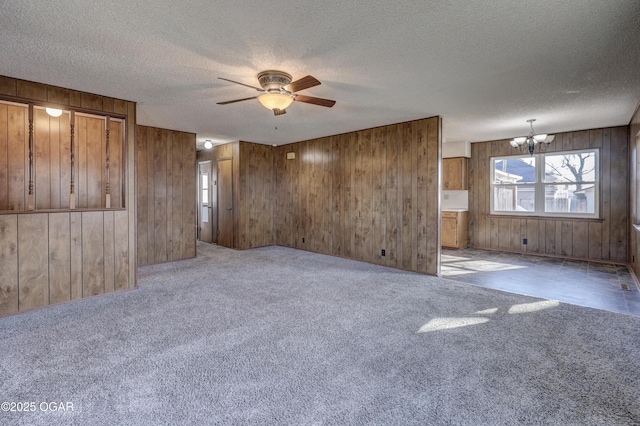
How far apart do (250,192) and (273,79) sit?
4562 mm

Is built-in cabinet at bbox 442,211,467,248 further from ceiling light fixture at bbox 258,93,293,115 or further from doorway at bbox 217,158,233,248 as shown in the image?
ceiling light fixture at bbox 258,93,293,115

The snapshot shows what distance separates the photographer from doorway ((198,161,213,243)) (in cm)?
816

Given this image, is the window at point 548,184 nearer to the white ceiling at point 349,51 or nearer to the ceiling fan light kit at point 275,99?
the white ceiling at point 349,51

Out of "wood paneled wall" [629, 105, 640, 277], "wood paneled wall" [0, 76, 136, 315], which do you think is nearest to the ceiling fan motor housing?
"wood paneled wall" [0, 76, 136, 315]

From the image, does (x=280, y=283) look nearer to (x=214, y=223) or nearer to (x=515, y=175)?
(x=214, y=223)

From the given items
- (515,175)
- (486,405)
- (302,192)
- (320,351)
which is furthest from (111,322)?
(515,175)

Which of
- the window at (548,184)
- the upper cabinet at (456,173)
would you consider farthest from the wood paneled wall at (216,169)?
the window at (548,184)

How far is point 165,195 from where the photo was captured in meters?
5.95

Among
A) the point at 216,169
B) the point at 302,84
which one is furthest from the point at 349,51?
the point at 216,169

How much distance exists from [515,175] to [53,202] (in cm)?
868

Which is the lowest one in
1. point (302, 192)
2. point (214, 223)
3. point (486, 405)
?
point (486, 405)

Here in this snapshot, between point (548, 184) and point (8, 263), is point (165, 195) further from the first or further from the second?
point (548, 184)

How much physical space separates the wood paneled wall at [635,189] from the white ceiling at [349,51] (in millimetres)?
558

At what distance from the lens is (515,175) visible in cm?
704
